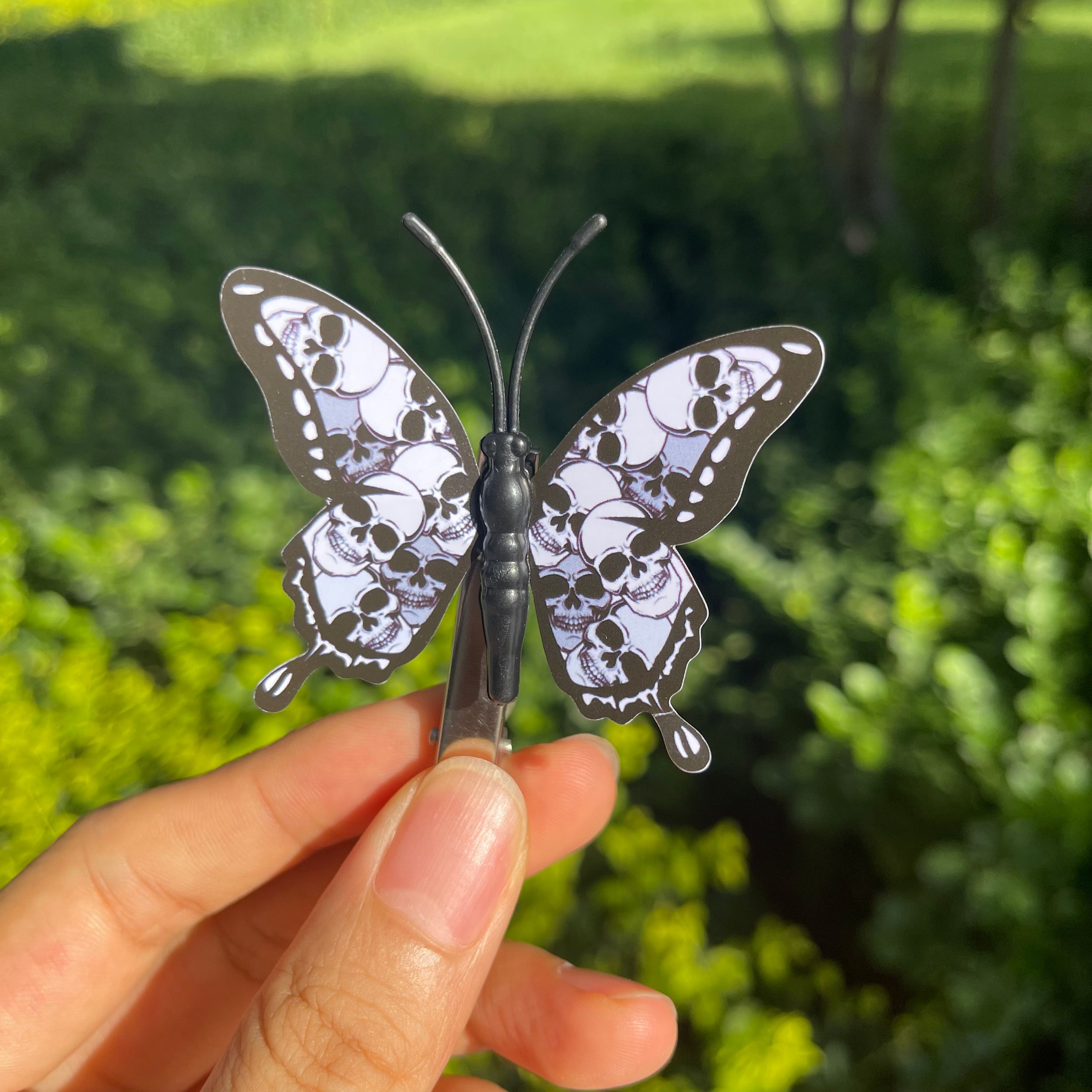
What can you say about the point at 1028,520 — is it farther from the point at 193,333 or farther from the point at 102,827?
the point at 193,333

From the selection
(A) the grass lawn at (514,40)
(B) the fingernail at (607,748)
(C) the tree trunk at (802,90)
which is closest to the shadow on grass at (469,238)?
(A) the grass lawn at (514,40)

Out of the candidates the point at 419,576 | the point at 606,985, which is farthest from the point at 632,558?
the point at 606,985

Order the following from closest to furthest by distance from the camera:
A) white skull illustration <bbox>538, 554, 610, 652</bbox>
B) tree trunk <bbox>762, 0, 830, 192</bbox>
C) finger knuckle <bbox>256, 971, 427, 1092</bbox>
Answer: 1. finger knuckle <bbox>256, 971, 427, 1092</bbox>
2. white skull illustration <bbox>538, 554, 610, 652</bbox>
3. tree trunk <bbox>762, 0, 830, 192</bbox>

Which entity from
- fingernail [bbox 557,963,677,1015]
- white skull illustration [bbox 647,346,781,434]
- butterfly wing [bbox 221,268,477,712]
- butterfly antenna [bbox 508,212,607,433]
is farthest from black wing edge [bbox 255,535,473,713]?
fingernail [bbox 557,963,677,1015]

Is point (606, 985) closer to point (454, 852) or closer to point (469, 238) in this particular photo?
point (454, 852)

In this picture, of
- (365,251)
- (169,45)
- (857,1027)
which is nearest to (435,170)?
(365,251)

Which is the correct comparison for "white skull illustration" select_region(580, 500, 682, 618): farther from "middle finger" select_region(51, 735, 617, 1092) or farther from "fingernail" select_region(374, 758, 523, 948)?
"middle finger" select_region(51, 735, 617, 1092)

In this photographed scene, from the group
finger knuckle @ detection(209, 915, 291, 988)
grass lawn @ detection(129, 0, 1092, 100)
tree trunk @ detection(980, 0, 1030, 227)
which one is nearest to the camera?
finger knuckle @ detection(209, 915, 291, 988)
